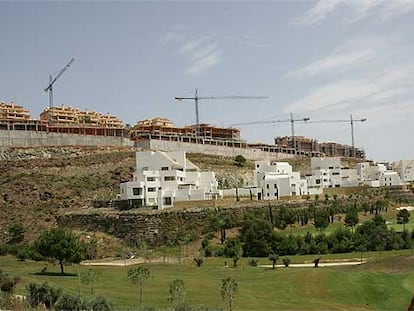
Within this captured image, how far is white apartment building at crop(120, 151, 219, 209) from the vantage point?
62719 mm

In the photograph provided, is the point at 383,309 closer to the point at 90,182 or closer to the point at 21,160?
the point at 90,182

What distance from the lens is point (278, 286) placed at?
1312 inches

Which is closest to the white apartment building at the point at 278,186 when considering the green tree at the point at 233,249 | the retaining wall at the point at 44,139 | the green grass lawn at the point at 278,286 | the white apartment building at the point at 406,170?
the green tree at the point at 233,249

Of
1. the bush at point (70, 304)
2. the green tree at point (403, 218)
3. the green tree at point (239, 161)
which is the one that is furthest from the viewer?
the green tree at point (239, 161)

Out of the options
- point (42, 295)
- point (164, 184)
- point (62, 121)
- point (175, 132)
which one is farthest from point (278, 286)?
point (175, 132)

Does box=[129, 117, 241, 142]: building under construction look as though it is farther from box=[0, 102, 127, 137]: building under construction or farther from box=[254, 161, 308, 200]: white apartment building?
box=[254, 161, 308, 200]: white apartment building

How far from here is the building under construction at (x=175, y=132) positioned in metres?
93.6

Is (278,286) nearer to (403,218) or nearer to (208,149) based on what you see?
(403,218)

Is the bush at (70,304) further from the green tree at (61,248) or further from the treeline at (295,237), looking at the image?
the treeline at (295,237)

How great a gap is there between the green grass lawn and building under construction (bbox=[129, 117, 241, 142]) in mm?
51796

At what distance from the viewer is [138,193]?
62.7 metres

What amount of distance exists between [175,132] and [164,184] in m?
40.0

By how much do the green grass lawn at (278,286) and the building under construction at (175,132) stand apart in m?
51.8

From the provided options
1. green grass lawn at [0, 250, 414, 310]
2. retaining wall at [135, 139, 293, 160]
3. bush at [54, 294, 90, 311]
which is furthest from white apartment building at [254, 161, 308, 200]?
bush at [54, 294, 90, 311]
